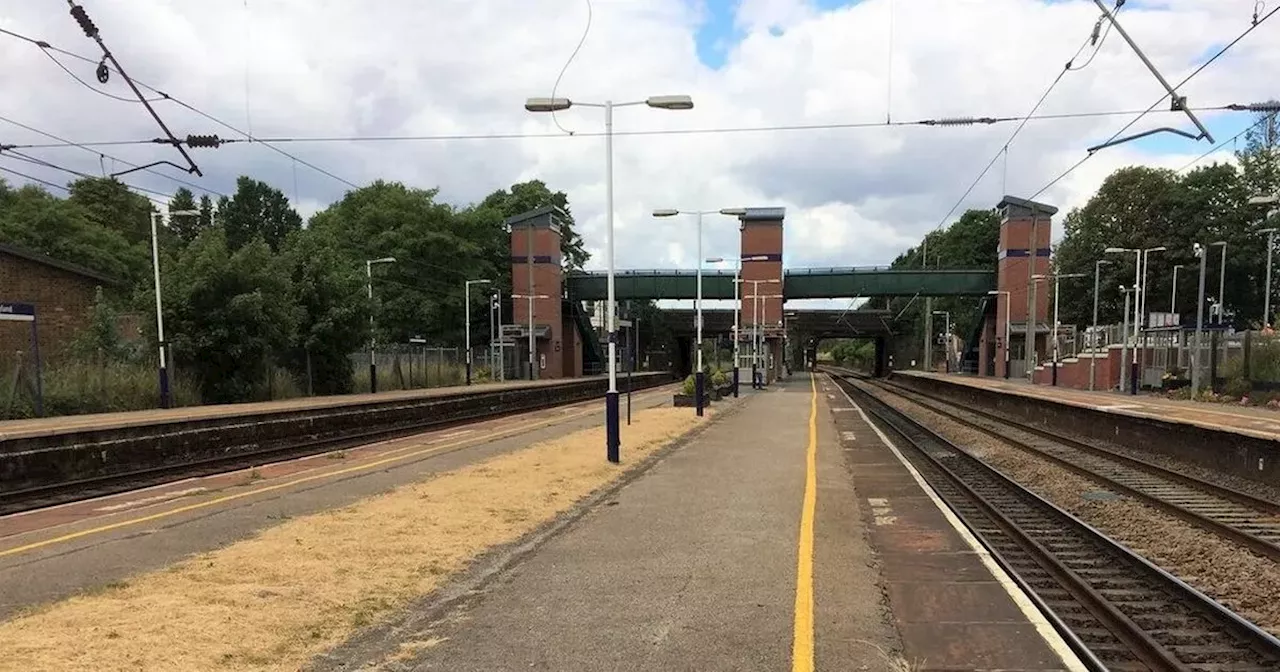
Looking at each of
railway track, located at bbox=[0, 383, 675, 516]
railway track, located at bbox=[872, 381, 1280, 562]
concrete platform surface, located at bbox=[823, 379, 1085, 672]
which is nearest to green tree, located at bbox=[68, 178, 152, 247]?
railway track, located at bbox=[0, 383, 675, 516]

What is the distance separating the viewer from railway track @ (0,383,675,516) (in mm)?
12219

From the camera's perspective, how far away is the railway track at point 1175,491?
32.8 ft

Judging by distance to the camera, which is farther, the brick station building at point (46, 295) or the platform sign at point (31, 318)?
the brick station building at point (46, 295)

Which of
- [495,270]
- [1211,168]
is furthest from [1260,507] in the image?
[1211,168]

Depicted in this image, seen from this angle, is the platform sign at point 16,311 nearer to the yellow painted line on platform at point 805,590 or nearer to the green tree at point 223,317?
the green tree at point 223,317

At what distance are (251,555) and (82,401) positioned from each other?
768 inches

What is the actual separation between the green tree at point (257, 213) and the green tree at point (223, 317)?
223ft

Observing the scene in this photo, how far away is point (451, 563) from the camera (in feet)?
23.0

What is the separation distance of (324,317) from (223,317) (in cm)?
695

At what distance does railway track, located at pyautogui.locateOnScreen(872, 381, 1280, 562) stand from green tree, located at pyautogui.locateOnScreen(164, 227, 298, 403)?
24549mm

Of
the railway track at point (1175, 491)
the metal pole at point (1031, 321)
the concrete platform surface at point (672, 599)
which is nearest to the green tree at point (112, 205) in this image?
the metal pole at point (1031, 321)

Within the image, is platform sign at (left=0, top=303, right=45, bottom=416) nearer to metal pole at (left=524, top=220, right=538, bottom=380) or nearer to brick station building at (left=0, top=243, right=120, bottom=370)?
brick station building at (left=0, top=243, right=120, bottom=370)

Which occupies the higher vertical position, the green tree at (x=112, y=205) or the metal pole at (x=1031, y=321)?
the green tree at (x=112, y=205)

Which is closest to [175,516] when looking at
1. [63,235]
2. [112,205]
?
[63,235]
